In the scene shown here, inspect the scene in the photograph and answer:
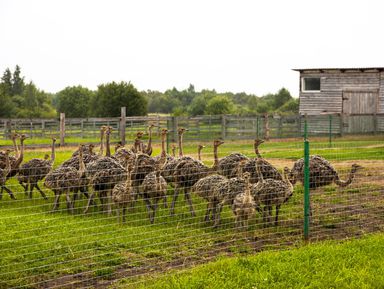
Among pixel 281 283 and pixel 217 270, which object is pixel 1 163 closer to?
pixel 217 270

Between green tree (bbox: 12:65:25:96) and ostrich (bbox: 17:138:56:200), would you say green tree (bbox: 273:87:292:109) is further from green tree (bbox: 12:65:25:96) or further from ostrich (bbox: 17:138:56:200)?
ostrich (bbox: 17:138:56:200)

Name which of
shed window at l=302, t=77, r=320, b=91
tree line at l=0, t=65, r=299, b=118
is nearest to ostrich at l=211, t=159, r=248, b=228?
shed window at l=302, t=77, r=320, b=91

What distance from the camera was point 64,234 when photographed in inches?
360

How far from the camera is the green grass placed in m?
6.59

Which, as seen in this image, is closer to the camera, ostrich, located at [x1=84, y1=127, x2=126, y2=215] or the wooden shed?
ostrich, located at [x1=84, y1=127, x2=126, y2=215]

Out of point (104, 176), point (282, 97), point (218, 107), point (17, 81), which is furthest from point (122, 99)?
point (17, 81)

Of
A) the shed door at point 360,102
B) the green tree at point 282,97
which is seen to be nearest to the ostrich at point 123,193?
the shed door at point 360,102

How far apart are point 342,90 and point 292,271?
100ft

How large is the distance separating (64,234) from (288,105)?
63.4 metres

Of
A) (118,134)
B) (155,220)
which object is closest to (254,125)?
(118,134)

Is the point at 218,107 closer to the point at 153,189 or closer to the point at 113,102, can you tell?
the point at 113,102

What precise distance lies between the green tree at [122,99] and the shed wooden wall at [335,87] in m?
19.8

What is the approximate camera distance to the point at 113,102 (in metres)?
52.1

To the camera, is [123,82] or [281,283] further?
[123,82]
